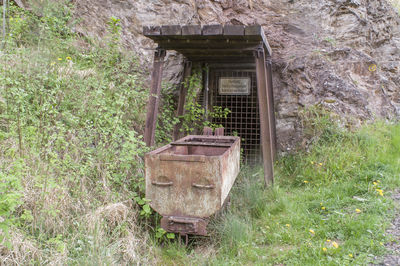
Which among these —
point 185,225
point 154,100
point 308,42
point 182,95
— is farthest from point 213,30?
point 308,42

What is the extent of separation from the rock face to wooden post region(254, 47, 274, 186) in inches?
59.0

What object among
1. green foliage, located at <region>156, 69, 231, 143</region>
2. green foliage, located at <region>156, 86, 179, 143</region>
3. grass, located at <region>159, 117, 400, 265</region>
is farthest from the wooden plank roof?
grass, located at <region>159, 117, 400, 265</region>

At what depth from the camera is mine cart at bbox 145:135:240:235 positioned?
127 inches

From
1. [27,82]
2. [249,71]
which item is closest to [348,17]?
[249,71]

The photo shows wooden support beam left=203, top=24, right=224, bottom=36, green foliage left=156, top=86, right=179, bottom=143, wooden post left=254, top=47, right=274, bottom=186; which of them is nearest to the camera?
wooden support beam left=203, top=24, right=224, bottom=36

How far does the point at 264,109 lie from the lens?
4859 mm

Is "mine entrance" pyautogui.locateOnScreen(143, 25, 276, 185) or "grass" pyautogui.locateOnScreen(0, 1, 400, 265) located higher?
"mine entrance" pyautogui.locateOnScreen(143, 25, 276, 185)

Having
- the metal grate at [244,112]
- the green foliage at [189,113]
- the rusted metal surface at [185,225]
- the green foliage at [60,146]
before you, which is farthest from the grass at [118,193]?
the metal grate at [244,112]

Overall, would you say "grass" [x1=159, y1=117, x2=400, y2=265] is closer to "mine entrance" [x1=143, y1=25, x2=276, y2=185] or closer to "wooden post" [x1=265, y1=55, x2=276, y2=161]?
"wooden post" [x1=265, y1=55, x2=276, y2=161]

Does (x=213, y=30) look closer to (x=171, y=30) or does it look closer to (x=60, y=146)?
(x=171, y=30)

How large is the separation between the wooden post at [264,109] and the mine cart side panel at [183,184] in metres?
1.91

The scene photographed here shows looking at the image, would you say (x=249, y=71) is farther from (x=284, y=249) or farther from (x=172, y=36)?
(x=284, y=249)

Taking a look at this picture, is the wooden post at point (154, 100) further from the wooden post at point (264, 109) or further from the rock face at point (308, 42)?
the rock face at point (308, 42)

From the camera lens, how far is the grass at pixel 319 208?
10.2 ft
